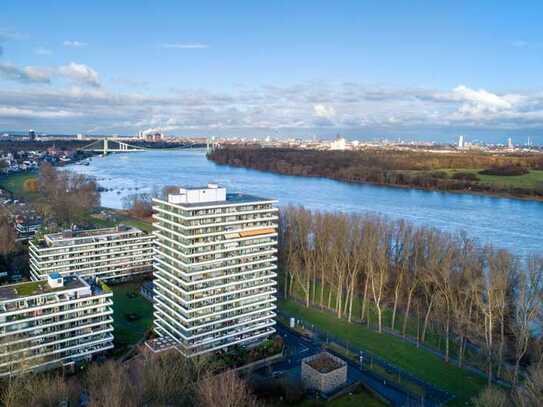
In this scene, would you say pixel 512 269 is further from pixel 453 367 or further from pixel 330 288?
pixel 330 288

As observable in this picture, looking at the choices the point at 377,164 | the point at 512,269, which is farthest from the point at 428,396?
the point at 377,164

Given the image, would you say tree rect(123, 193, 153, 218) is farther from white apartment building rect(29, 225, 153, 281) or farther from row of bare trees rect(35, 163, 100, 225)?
white apartment building rect(29, 225, 153, 281)

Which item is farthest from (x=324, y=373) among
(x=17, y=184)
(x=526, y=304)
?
(x=17, y=184)

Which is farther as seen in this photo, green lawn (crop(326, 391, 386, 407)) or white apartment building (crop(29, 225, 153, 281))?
white apartment building (crop(29, 225, 153, 281))

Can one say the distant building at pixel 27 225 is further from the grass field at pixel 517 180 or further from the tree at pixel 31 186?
the grass field at pixel 517 180

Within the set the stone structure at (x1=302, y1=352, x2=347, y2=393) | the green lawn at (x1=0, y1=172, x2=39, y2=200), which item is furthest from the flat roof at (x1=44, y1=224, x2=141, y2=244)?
the green lawn at (x1=0, y1=172, x2=39, y2=200)

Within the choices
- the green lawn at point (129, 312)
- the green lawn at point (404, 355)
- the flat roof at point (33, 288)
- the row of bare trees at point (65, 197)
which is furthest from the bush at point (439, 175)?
the flat roof at point (33, 288)
